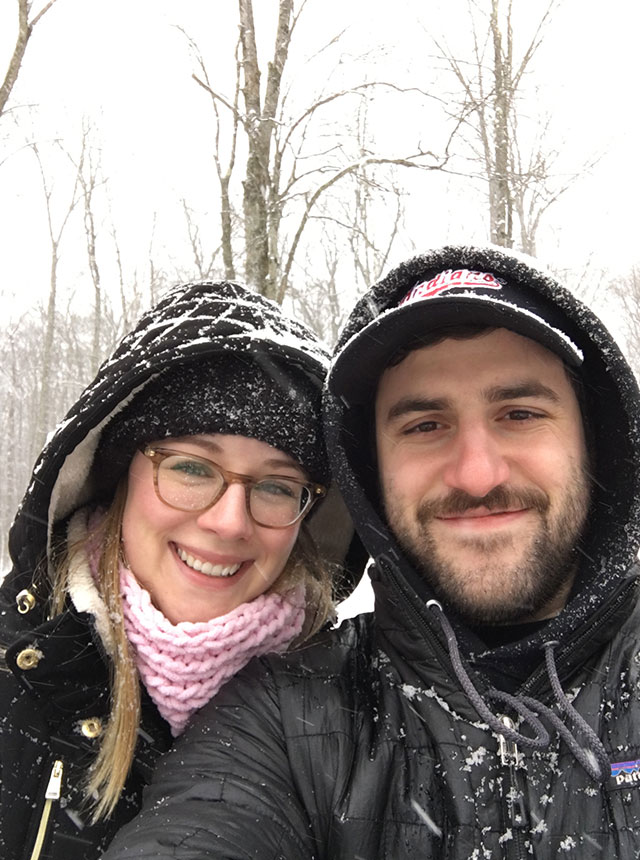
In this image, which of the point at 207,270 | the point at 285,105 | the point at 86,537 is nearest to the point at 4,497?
the point at 207,270

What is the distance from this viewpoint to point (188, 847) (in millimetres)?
1154

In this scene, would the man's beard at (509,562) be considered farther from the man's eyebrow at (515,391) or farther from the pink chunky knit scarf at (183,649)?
the pink chunky knit scarf at (183,649)

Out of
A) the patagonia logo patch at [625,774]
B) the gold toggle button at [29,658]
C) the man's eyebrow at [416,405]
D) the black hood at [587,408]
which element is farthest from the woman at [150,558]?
the patagonia logo patch at [625,774]

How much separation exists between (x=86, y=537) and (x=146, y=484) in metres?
0.30

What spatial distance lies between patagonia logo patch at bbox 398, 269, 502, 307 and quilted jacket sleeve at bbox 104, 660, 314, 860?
3.53 ft

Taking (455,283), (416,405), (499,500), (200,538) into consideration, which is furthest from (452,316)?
(200,538)

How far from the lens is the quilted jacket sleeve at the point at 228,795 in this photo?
3.87 feet

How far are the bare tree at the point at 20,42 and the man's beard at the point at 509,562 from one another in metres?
3.15

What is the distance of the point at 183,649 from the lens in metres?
1.61

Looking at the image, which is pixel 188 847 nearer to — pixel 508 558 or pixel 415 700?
pixel 415 700

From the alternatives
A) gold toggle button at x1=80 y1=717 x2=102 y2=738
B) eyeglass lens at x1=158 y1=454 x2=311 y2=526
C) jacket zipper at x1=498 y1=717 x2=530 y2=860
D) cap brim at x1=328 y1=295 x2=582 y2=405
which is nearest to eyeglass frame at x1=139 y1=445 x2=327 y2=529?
eyeglass lens at x1=158 y1=454 x2=311 y2=526

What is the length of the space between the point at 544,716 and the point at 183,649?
909 millimetres

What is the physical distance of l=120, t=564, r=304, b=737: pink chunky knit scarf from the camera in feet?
5.27

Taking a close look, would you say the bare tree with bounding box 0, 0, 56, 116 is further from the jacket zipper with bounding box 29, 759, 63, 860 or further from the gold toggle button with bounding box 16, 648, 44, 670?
the jacket zipper with bounding box 29, 759, 63, 860
